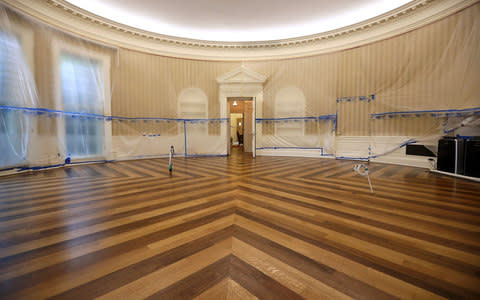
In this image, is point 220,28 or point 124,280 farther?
point 220,28

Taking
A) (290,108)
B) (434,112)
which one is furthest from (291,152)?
(434,112)

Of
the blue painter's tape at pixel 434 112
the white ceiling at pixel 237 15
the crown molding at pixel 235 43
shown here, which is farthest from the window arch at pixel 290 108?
the blue painter's tape at pixel 434 112

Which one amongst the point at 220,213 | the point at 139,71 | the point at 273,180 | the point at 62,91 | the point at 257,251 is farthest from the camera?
the point at 139,71

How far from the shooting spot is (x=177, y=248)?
4.67 feet

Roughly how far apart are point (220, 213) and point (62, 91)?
558cm

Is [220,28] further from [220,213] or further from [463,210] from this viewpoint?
[463,210]

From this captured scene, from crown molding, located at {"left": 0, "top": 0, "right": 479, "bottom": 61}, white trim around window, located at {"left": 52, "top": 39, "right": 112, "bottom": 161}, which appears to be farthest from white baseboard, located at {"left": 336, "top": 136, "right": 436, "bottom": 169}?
white trim around window, located at {"left": 52, "top": 39, "right": 112, "bottom": 161}

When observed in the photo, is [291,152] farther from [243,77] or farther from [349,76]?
[243,77]

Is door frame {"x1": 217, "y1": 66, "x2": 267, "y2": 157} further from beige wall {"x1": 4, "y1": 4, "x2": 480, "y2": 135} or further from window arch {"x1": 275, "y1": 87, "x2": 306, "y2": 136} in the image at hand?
window arch {"x1": 275, "y1": 87, "x2": 306, "y2": 136}

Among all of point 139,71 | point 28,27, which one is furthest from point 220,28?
point 28,27

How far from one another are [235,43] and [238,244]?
7.76 meters

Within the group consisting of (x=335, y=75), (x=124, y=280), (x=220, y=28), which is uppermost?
(x=220, y=28)

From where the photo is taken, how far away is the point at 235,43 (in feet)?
25.6

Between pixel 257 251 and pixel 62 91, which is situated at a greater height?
pixel 62 91
